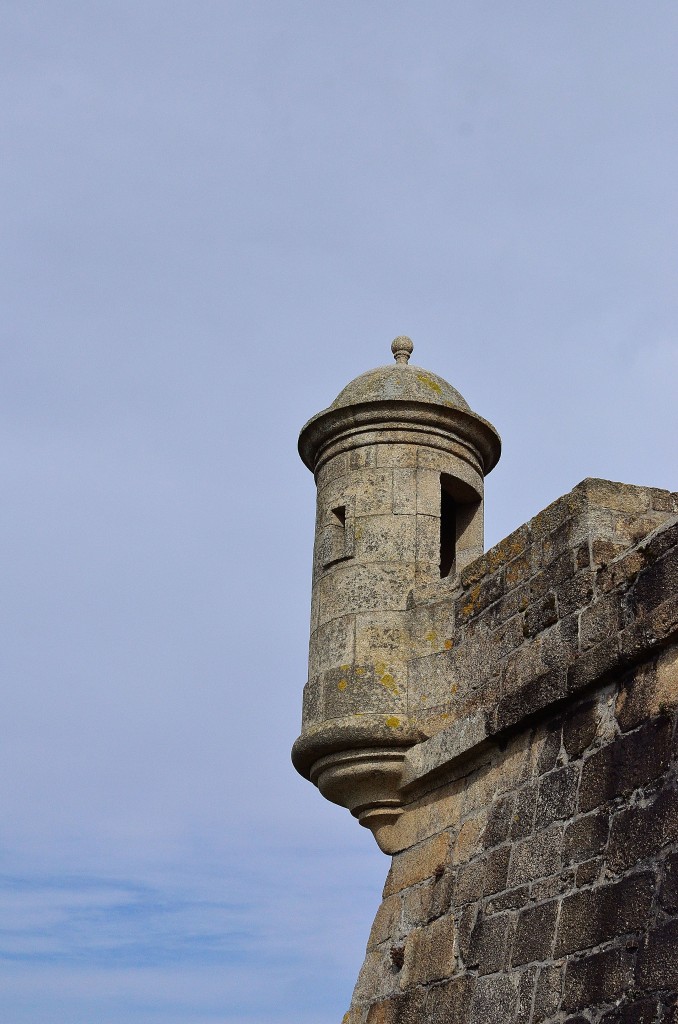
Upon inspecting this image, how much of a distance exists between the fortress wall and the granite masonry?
0.01m

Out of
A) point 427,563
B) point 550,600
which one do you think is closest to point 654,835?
point 550,600

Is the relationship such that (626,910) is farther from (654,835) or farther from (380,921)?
(380,921)

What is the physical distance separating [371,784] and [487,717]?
111 cm

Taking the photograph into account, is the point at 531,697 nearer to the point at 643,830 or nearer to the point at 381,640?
the point at 643,830

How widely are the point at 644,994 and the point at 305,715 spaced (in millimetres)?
3129

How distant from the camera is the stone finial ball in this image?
319 inches

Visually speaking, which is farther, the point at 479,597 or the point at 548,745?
the point at 479,597

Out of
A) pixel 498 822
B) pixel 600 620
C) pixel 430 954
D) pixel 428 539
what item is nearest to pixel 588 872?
pixel 498 822

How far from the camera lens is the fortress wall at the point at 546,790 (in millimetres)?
4402

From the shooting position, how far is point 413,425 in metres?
7.42

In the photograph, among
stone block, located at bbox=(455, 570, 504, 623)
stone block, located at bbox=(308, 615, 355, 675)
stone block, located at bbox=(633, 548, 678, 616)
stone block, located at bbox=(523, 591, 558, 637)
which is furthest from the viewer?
stone block, located at bbox=(308, 615, 355, 675)

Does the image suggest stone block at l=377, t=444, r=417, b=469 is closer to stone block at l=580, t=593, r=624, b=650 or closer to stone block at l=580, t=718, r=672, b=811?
stone block at l=580, t=593, r=624, b=650

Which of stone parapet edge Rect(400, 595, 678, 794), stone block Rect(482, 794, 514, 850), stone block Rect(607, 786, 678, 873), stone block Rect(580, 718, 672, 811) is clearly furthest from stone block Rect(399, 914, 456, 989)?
stone block Rect(607, 786, 678, 873)

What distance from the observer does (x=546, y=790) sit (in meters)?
5.18
